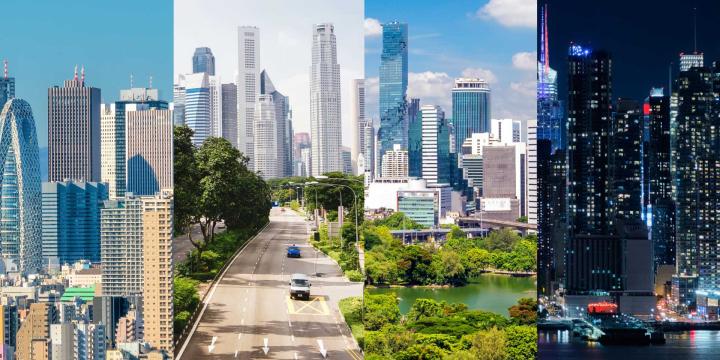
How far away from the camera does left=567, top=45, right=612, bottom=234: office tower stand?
25.7 m

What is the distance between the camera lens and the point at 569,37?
2272cm

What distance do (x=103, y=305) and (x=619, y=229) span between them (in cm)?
2218

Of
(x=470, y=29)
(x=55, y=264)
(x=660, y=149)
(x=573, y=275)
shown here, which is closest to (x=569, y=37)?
(x=660, y=149)

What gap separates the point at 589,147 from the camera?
27.0 metres

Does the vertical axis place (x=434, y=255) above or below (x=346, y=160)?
below

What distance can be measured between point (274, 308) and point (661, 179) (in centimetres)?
2188

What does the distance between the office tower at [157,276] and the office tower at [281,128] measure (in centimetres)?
Answer: 72

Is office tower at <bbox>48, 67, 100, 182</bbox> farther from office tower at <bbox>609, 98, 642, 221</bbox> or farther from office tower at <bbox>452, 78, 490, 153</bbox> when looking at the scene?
office tower at <bbox>609, 98, 642, 221</bbox>

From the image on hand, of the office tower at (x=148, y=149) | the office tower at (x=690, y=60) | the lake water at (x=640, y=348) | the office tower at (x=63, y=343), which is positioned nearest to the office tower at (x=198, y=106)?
the office tower at (x=148, y=149)

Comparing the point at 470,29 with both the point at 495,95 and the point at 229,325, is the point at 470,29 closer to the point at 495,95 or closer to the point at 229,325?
the point at 495,95

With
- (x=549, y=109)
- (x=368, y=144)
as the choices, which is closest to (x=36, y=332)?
(x=368, y=144)

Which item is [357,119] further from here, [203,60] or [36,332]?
[36,332]

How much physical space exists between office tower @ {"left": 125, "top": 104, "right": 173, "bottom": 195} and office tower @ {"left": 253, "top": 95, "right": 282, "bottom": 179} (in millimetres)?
565

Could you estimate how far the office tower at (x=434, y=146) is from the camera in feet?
19.2
